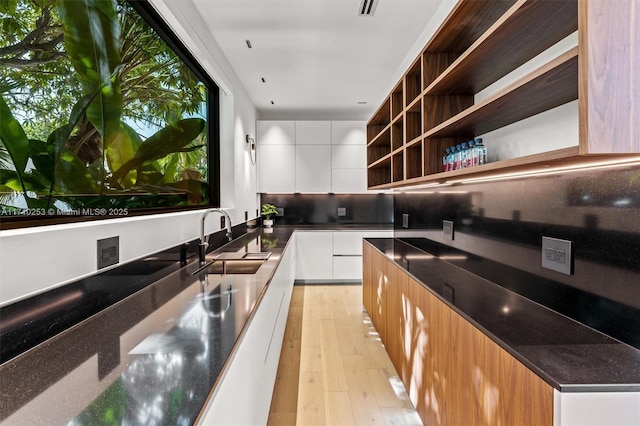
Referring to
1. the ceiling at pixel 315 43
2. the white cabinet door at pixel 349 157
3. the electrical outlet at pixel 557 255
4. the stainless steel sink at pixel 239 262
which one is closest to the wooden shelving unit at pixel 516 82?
the electrical outlet at pixel 557 255

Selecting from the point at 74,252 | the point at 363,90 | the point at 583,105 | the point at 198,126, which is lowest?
the point at 74,252

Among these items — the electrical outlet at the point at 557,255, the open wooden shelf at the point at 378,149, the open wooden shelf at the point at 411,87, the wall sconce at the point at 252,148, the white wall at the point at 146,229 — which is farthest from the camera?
the wall sconce at the point at 252,148

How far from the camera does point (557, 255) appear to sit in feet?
4.09

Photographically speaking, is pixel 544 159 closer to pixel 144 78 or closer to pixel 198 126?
pixel 144 78

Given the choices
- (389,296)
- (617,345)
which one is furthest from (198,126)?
(617,345)

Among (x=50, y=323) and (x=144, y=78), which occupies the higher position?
(x=144, y=78)

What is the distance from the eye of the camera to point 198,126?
2.35 m

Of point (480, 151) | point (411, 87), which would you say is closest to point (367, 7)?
point (411, 87)

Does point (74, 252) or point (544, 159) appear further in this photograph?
point (74, 252)

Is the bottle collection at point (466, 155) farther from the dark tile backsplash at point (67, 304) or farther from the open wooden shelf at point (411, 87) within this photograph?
the dark tile backsplash at point (67, 304)

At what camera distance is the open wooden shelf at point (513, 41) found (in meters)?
1.08

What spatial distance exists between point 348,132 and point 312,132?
532 mm

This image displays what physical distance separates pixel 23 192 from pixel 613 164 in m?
1.88

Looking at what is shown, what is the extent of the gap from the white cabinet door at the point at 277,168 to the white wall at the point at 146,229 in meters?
0.92
